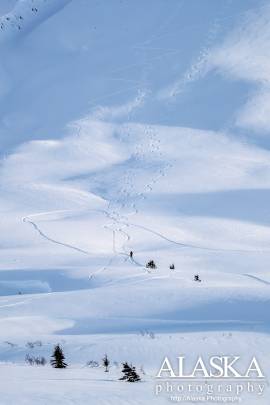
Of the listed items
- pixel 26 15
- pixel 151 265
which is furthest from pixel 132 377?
pixel 26 15

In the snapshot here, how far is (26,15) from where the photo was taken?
53375 mm

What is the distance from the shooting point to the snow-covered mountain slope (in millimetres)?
10836

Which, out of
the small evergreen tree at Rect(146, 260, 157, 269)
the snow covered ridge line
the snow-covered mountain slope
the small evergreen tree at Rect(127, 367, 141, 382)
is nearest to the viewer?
the small evergreen tree at Rect(127, 367, 141, 382)

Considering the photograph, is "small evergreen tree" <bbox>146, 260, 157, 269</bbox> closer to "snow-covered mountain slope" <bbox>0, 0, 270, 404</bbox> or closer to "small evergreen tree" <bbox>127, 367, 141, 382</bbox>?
"snow-covered mountain slope" <bbox>0, 0, 270, 404</bbox>

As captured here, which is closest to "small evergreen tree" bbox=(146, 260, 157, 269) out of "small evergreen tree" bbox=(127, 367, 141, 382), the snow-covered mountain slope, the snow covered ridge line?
the snow-covered mountain slope

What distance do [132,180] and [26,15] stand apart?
2835cm

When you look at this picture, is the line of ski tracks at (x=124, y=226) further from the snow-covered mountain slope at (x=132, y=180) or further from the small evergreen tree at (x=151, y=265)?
the small evergreen tree at (x=151, y=265)

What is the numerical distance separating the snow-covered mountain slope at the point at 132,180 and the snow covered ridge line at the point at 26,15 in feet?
0.51

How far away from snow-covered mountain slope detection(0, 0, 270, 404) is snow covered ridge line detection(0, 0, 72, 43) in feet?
0.51

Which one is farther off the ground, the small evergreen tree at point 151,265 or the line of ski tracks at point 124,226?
the line of ski tracks at point 124,226

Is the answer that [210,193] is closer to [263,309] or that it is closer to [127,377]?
[263,309]

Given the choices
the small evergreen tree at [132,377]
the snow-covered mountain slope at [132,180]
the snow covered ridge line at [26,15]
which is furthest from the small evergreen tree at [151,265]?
the snow covered ridge line at [26,15]

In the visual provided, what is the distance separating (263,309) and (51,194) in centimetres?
1854

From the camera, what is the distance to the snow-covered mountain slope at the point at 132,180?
1084cm
